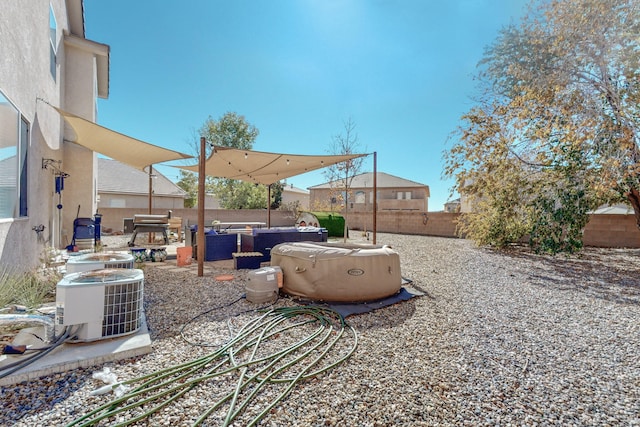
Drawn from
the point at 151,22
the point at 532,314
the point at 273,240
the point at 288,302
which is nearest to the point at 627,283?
the point at 532,314

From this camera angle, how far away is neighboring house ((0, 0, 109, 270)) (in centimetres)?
335

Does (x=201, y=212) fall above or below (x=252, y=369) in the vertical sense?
above

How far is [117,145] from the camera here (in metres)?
6.19

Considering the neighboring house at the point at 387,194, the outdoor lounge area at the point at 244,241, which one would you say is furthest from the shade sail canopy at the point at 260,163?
the neighboring house at the point at 387,194

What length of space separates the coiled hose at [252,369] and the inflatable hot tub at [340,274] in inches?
Result: 19.7

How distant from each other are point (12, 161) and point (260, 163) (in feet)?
15.3

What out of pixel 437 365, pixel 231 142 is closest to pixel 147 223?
pixel 437 365

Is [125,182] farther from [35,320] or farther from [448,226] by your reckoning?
[448,226]

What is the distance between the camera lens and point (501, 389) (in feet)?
6.54

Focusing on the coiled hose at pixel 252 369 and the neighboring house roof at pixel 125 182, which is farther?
the neighboring house roof at pixel 125 182

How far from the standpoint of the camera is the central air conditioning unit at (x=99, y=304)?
2.19 metres

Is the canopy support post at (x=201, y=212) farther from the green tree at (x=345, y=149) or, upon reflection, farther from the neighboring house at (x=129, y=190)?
the neighboring house at (x=129, y=190)

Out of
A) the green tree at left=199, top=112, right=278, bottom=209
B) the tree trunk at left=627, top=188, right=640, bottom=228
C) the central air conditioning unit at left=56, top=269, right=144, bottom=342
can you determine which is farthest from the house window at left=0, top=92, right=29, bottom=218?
the green tree at left=199, top=112, right=278, bottom=209

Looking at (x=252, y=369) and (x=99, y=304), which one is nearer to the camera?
(x=252, y=369)
